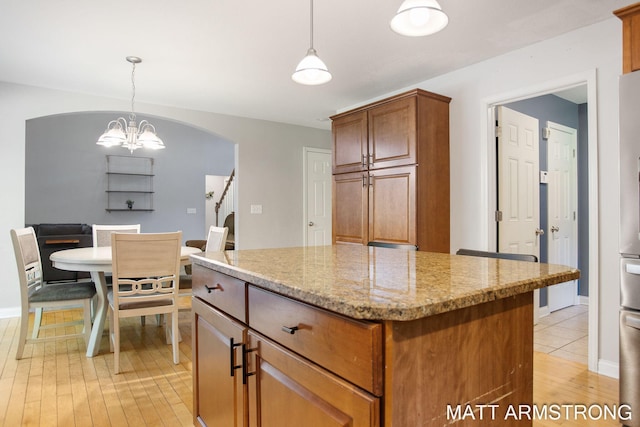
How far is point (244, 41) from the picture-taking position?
9.38 feet

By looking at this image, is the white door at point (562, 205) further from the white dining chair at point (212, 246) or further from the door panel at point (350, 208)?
the white dining chair at point (212, 246)

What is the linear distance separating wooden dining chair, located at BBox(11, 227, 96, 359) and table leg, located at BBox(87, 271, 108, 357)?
8 cm

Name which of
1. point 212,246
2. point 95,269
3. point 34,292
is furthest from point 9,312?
point 212,246

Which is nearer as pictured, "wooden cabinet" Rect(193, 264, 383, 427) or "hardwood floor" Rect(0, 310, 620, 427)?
"wooden cabinet" Rect(193, 264, 383, 427)

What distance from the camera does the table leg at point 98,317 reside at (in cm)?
284

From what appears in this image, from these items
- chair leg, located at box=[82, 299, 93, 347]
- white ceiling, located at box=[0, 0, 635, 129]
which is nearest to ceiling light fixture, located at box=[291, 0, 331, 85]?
white ceiling, located at box=[0, 0, 635, 129]

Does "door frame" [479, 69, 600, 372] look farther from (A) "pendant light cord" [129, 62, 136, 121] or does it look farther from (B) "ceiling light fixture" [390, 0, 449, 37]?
(A) "pendant light cord" [129, 62, 136, 121]

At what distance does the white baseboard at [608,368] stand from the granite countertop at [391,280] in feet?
6.22

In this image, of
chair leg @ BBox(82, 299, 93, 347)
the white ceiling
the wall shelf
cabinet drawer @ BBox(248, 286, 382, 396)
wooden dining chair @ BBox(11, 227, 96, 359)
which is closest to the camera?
cabinet drawer @ BBox(248, 286, 382, 396)

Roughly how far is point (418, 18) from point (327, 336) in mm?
1345

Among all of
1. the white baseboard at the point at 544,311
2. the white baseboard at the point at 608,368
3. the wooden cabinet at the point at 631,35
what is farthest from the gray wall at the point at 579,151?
the wooden cabinet at the point at 631,35

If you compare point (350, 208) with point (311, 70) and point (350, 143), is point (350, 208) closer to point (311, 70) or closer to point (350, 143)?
point (350, 143)

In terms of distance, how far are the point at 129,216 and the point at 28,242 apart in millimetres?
5073

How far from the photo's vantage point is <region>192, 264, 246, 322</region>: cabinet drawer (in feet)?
4.16
